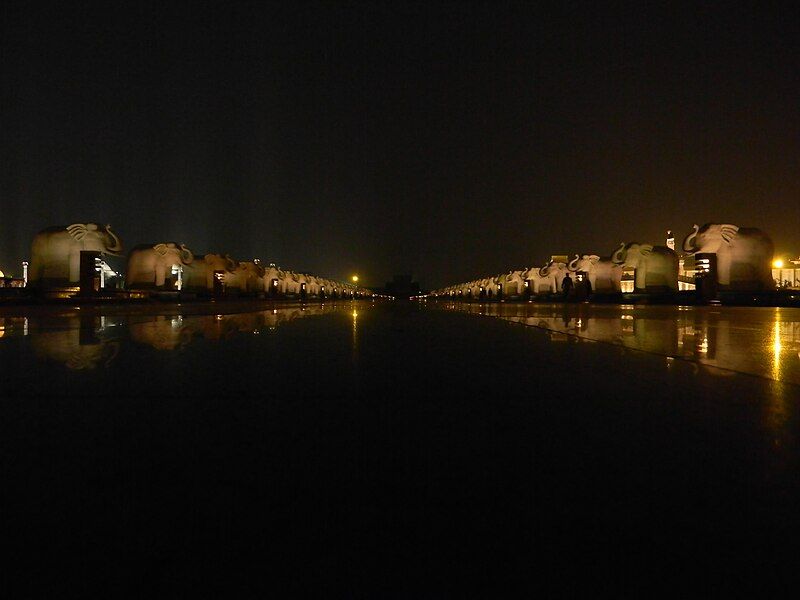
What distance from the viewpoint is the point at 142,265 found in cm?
3884

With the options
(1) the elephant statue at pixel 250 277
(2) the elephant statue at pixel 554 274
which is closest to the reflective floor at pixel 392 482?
(1) the elephant statue at pixel 250 277

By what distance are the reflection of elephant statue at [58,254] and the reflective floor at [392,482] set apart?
27.8m

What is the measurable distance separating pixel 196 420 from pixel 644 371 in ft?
13.6

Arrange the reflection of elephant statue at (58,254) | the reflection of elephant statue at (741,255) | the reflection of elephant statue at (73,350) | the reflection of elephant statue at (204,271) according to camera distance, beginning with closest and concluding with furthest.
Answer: the reflection of elephant statue at (73,350) < the reflection of elephant statue at (58,254) < the reflection of elephant statue at (741,255) < the reflection of elephant statue at (204,271)

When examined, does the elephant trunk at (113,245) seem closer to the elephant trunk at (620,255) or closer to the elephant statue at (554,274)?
the elephant trunk at (620,255)

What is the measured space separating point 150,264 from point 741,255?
35386 millimetres

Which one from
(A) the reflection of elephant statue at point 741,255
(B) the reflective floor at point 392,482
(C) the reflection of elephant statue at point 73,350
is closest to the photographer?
(B) the reflective floor at point 392,482

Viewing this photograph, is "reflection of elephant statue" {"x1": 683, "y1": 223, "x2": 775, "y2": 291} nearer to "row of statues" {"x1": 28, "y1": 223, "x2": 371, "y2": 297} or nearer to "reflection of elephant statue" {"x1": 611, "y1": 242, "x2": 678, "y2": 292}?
"reflection of elephant statue" {"x1": 611, "y1": 242, "x2": 678, "y2": 292}

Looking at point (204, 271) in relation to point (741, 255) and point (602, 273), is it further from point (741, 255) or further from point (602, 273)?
point (741, 255)

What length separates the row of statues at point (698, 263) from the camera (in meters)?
31.6

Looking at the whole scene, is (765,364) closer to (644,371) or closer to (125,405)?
(644,371)

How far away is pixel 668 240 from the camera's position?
143 metres

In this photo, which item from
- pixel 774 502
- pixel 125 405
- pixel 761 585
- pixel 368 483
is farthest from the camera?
pixel 125 405

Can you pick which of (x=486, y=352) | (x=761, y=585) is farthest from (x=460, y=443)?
(x=486, y=352)
